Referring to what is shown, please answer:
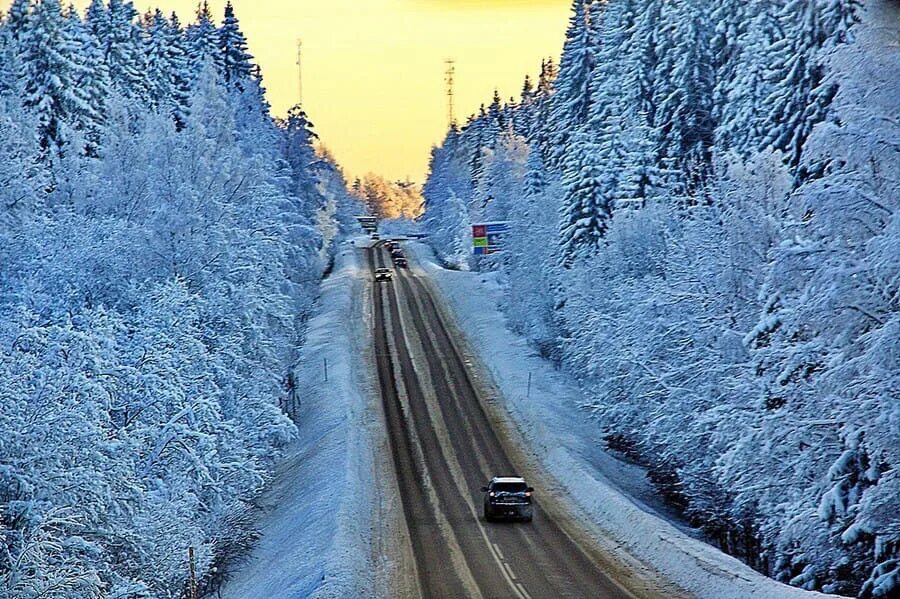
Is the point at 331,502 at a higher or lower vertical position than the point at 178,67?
lower

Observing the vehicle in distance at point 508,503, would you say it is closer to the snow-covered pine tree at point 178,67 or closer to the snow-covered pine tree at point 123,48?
the snow-covered pine tree at point 123,48

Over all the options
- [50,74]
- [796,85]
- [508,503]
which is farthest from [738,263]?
[50,74]

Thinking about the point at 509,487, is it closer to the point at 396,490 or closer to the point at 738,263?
the point at 396,490

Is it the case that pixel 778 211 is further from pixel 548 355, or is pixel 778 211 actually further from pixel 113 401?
pixel 548 355

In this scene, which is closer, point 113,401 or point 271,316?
point 113,401

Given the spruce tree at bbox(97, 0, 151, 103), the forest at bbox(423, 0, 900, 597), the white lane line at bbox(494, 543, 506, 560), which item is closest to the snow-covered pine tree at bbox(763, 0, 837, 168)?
the forest at bbox(423, 0, 900, 597)

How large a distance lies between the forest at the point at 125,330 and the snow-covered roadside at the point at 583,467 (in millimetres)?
10965

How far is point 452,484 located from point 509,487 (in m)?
6.61

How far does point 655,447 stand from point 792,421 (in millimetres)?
20982

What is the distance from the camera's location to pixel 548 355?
6981cm

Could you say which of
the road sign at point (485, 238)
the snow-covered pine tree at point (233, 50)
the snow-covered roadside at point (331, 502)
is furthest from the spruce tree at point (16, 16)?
the road sign at point (485, 238)

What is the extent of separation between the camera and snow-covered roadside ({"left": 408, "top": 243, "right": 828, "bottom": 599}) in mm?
27766

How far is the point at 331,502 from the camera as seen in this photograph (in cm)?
3966

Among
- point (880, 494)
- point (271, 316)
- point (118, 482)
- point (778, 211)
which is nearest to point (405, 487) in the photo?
point (271, 316)
